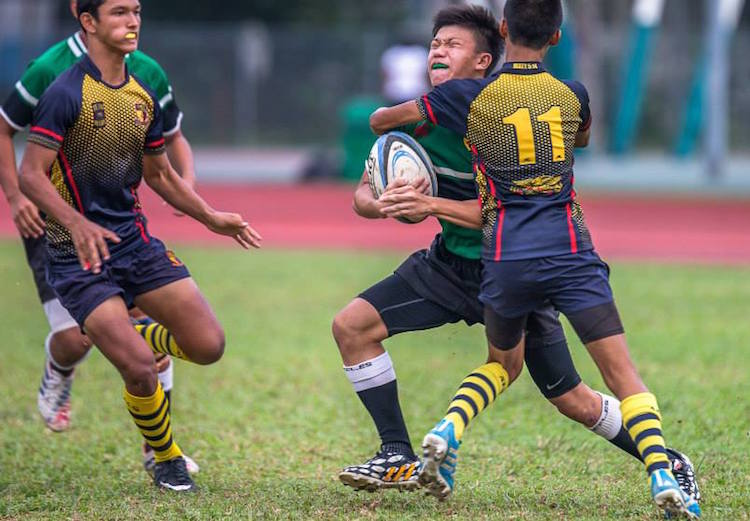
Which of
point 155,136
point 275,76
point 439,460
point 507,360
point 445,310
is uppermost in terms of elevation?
point 155,136

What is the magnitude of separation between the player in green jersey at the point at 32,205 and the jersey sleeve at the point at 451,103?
5.53 feet

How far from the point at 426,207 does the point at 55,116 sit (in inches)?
64.4

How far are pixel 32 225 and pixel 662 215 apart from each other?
663 inches

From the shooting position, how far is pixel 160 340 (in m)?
5.95

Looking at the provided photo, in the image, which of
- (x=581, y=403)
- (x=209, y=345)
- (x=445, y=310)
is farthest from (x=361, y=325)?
(x=581, y=403)

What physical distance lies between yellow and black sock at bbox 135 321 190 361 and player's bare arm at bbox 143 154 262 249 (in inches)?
21.1

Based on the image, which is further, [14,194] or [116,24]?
[14,194]

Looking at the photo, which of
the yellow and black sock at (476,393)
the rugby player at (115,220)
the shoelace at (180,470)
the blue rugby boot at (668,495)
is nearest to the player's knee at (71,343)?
the rugby player at (115,220)

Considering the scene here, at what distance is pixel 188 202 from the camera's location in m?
6.03

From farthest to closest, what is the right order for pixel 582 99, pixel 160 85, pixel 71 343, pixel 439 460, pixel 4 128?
pixel 71 343
pixel 160 85
pixel 4 128
pixel 582 99
pixel 439 460

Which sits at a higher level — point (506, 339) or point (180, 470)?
point (506, 339)

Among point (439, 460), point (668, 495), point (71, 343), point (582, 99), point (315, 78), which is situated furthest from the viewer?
point (315, 78)

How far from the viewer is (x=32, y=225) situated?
563 cm

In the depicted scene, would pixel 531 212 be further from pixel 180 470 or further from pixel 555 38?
pixel 180 470
